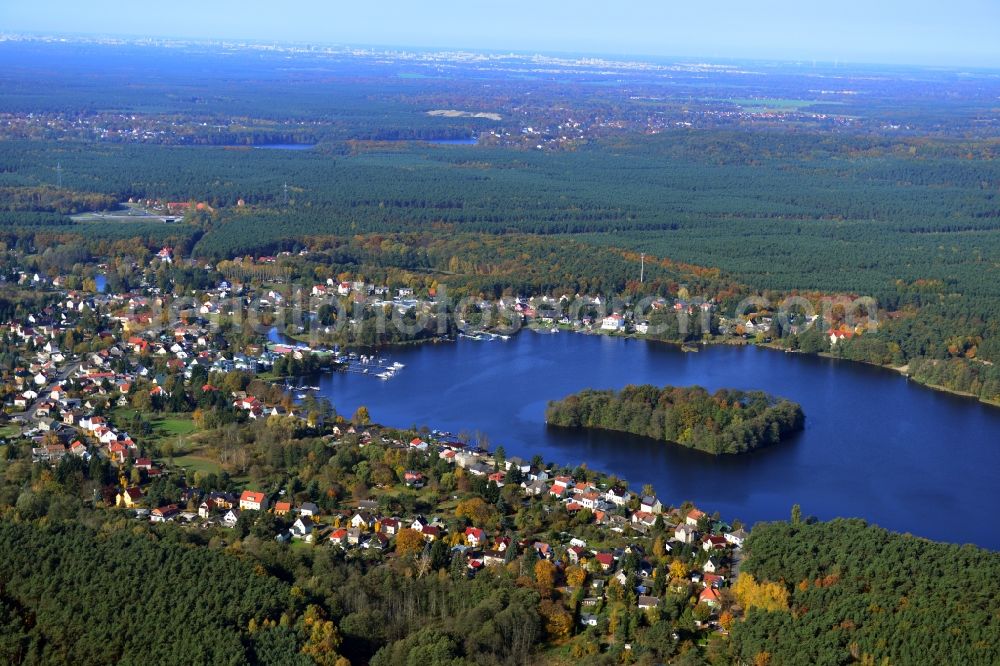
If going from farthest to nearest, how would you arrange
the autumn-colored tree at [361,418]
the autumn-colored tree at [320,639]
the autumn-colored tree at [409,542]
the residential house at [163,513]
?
the autumn-colored tree at [361,418]
the residential house at [163,513]
the autumn-colored tree at [409,542]
the autumn-colored tree at [320,639]

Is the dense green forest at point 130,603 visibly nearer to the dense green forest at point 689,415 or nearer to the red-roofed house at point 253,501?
the red-roofed house at point 253,501

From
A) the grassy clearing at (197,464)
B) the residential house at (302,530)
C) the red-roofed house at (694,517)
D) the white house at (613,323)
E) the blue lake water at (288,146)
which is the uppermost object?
the blue lake water at (288,146)

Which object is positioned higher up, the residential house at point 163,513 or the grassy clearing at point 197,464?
the residential house at point 163,513

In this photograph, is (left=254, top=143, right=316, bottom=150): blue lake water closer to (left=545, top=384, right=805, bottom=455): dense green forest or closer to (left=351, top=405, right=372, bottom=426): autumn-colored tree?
(left=351, top=405, right=372, bottom=426): autumn-colored tree

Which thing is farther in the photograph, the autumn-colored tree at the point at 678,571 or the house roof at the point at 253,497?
the house roof at the point at 253,497

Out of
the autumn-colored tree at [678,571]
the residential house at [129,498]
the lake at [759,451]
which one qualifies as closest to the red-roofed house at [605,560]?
the autumn-colored tree at [678,571]

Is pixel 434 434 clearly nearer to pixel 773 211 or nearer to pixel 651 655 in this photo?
pixel 651 655

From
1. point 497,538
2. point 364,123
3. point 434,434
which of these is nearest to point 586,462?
point 434,434

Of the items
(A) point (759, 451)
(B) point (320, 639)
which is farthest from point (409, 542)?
(A) point (759, 451)

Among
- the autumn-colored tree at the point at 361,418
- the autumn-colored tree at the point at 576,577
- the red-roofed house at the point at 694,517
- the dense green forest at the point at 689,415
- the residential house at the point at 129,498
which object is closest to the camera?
the autumn-colored tree at the point at 576,577
